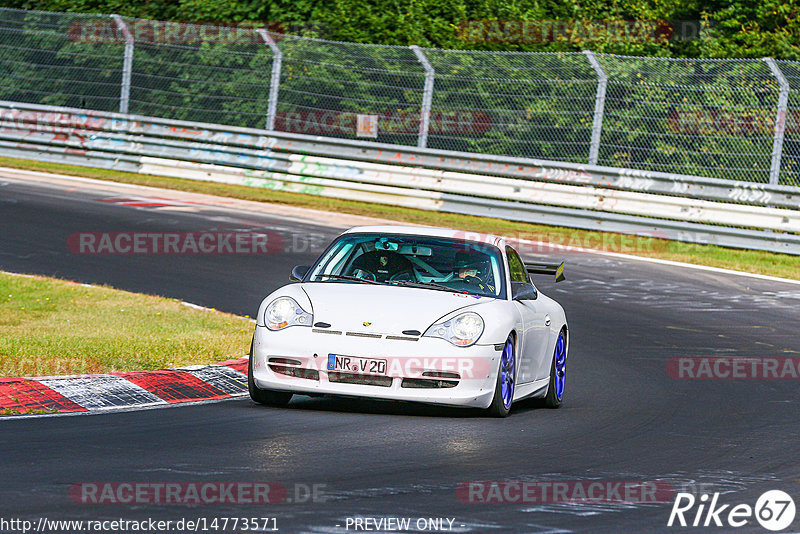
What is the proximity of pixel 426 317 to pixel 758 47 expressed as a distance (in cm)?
1700

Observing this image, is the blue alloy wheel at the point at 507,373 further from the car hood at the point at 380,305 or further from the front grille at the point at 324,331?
the front grille at the point at 324,331

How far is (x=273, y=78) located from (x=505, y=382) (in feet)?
49.8

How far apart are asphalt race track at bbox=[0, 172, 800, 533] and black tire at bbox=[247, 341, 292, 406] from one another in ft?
0.36

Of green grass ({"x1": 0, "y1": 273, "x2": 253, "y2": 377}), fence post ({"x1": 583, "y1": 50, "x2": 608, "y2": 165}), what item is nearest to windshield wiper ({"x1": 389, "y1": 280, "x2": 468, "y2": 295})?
green grass ({"x1": 0, "y1": 273, "x2": 253, "y2": 377})

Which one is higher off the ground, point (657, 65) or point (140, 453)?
point (657, 65)

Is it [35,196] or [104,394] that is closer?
[104,394]

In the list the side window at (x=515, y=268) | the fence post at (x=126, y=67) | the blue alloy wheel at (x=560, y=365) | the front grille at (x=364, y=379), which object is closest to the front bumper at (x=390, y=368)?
the front grille at (x=364, y=379)

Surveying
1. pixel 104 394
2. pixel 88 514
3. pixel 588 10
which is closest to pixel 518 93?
pixel 588 10

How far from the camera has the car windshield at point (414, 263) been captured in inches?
372

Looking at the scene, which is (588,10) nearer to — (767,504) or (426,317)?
(426,317)

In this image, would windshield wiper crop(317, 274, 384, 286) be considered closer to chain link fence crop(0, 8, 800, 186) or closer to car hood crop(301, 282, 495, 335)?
car hood crop(301, 282, 495, 335)

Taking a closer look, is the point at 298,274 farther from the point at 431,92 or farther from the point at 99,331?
the point at 431,92

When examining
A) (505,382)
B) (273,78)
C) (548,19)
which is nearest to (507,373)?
(505,382)

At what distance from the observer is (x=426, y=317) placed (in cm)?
856
